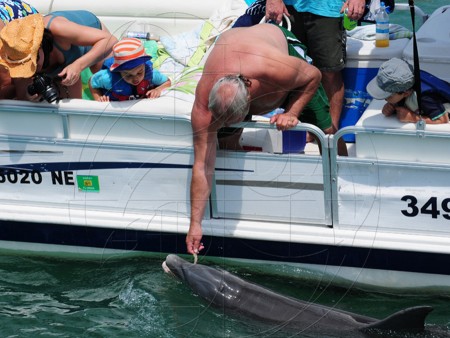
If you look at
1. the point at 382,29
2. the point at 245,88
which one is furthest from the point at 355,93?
the point at 245,88

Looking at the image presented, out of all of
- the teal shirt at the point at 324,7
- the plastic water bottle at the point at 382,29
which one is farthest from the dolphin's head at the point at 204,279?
the plastic water bottle at the point at 382,29

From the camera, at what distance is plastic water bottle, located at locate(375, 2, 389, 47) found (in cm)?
671

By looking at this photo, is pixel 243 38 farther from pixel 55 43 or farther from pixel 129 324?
pixel 129 324

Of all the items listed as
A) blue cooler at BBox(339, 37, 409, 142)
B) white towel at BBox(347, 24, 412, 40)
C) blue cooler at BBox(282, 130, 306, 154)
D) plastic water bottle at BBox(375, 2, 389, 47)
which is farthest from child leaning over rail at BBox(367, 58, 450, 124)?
white towel at BBox(347, 24, 412, 40)

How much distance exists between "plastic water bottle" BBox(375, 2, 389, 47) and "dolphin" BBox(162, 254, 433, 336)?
2252 mm

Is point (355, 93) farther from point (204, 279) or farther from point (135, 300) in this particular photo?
point (135, 300)

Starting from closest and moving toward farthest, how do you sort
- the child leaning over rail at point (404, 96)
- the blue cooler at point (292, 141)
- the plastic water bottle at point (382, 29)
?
the child leaning over rail at point (404, 96), the blue cooler at point (292, 141), the plastic water bottle at point (382, 29)

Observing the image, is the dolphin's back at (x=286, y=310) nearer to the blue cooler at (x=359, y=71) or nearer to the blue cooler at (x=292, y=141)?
the blue cooler at (x=292, y=141)

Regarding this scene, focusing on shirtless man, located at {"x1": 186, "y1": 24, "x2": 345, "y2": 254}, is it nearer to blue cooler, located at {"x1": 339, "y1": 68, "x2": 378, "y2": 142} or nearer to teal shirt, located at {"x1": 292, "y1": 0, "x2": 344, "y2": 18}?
teal shirt, located at {"x1": 292, "y1": 0, "x2": 344, "y2": 18}

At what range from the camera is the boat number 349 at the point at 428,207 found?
5.62 metres

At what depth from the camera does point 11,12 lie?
6551 mm

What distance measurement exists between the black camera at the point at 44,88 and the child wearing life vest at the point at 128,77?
34 centimetres

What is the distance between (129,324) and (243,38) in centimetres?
198

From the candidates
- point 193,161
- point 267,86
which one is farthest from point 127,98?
point 267,86
